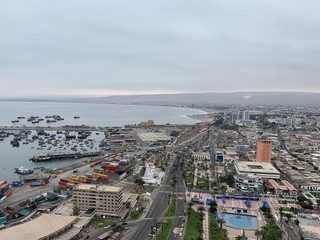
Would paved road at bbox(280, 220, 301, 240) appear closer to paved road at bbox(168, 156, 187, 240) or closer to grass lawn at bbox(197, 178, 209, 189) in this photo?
paved road at bbox(168, 156, 187, 240)

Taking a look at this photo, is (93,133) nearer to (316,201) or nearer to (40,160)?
(40,160)

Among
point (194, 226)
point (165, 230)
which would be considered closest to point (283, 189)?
point (194, 226)

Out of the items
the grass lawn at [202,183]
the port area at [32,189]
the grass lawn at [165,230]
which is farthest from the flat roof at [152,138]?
the grass lawn at [165,230]

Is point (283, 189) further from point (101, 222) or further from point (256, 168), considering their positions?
point (101, 222)

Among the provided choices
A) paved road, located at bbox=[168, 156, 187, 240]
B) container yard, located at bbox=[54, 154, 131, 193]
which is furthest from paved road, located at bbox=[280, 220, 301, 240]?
container yard, located at bbox=[54, 154, 131, 193]

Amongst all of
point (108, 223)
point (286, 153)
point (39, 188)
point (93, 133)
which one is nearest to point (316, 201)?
point (108, 223)

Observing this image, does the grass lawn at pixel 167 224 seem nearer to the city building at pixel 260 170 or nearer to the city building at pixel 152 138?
the city building at pixel 260 170
